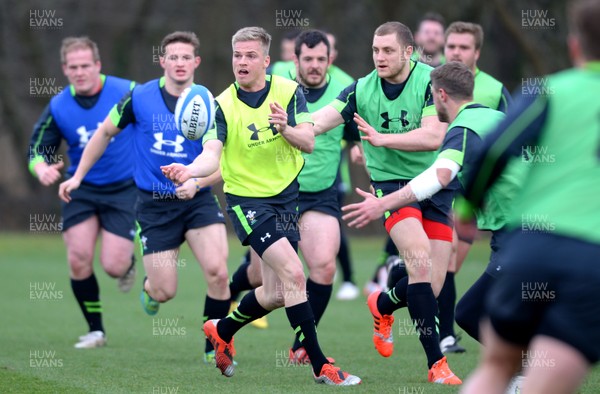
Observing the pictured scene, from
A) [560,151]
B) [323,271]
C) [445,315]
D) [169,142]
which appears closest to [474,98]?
[445,315]

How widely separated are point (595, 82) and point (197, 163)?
3.37 meters

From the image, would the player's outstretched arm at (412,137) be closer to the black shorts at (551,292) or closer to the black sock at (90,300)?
the black shorts at (551,292)

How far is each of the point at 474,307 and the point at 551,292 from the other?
6.85ft

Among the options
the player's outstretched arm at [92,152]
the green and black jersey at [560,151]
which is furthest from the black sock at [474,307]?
the player's outstretched arm at [92,152]

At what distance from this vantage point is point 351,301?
41.5 feet

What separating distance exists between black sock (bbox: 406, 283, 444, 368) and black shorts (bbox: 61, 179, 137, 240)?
325 centimetres

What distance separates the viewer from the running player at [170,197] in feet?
26.1

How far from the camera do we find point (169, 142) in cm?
804

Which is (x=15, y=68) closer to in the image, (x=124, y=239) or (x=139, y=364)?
(x=124, y=239)

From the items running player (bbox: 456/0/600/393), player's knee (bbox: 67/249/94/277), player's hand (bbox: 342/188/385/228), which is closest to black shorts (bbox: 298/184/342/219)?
player's knee (bbox: 67/249/94/277)

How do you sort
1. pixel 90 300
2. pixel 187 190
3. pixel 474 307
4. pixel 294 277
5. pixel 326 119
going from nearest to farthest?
1. pixel 474 307
2. pixel 294 277
3. pixel 326 119
4. pixel 187 190
5. pixel 90 300

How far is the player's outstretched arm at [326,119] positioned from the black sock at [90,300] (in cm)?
280

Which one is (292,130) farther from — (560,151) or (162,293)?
(560,151)

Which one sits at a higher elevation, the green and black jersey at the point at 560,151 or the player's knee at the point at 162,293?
the green and black jersey at the point at 560,151
